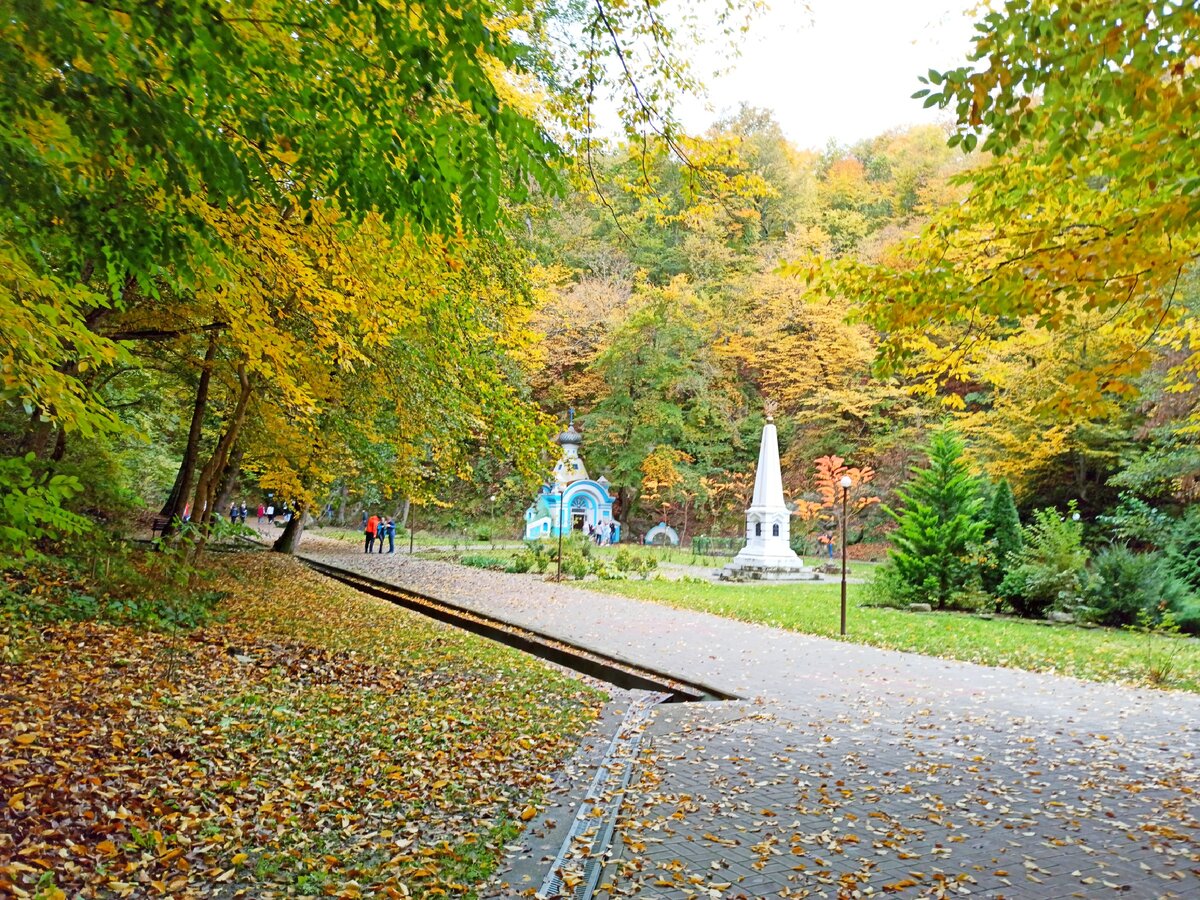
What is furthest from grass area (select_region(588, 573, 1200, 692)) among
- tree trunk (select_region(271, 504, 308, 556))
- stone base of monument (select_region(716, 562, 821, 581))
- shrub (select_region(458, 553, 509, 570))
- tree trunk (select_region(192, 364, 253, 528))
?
tree trunk (select_region(271, 504, 308, 556))

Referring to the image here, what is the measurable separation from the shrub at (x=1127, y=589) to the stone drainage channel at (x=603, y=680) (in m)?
9.31

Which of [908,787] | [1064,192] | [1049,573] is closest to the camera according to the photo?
[908,787]

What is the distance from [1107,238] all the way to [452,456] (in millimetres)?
9195

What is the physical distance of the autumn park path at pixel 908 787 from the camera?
393 centimetres

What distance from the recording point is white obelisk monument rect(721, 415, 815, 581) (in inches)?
875

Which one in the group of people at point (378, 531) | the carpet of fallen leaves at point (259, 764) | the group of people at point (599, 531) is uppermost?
the group of people at point (599, 531)

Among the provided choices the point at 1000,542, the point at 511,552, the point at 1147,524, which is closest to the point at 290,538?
the point at 511,552

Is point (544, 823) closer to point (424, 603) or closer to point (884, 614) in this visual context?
point (424, 603)

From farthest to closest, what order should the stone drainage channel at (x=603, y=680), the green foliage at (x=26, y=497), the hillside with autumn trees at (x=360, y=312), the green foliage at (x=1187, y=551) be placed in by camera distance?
the green foliage at (x=1187, y=551), the green foliage at (x=26, y=497), the stone drainage channel at (x=603, y=680), the hillside with autumn trees at (x=360, y=312)

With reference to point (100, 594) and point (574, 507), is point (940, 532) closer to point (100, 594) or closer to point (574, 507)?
point (100, 594)

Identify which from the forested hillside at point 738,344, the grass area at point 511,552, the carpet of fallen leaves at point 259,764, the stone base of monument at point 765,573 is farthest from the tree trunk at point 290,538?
the carpet of fallen leaves at point 259,764

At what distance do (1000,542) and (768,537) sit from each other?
7612 millimetres

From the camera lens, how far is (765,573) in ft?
72.4

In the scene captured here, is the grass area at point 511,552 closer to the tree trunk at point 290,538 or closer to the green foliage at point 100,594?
the tree trunk at point 290,538
